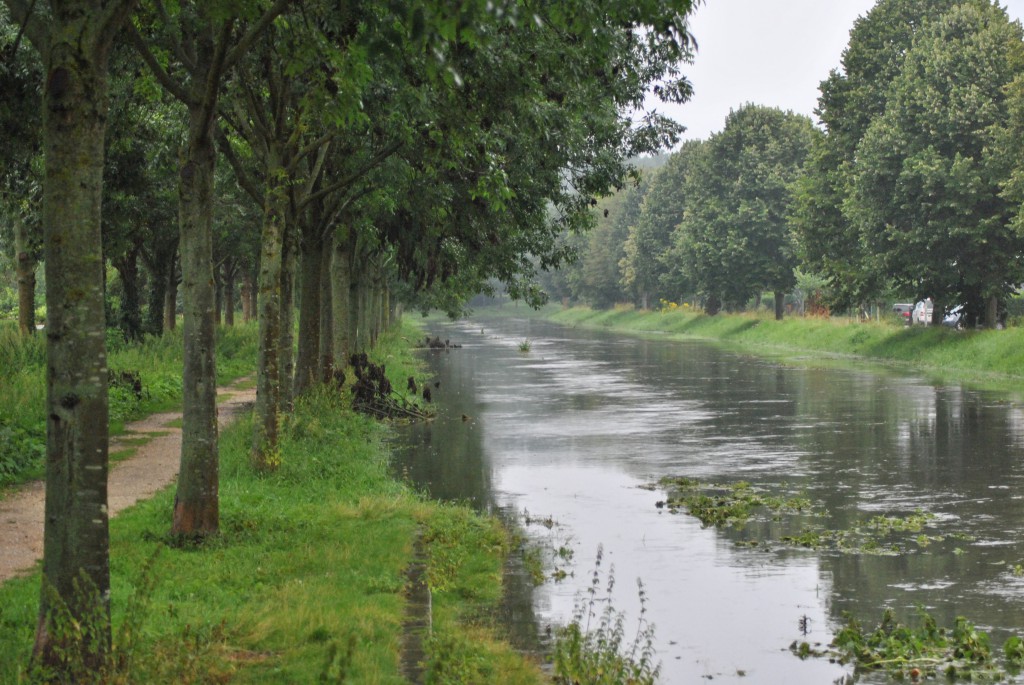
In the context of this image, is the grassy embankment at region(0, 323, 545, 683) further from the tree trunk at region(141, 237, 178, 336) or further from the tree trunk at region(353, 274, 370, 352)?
the tree trunk at region(141, 237, 178, 336)

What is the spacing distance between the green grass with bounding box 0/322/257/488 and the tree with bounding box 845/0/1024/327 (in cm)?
2434

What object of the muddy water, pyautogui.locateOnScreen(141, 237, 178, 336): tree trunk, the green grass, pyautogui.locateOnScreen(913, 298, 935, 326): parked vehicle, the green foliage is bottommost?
the muddy water

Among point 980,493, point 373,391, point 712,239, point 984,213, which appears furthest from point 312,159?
point 712,239

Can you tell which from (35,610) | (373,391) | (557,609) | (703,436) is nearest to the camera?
(35,610)

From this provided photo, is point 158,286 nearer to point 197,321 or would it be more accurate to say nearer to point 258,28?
point 197,321

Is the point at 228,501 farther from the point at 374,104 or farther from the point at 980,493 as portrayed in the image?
the point at 980,493

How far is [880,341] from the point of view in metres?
55.6

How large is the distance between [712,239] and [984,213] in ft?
121

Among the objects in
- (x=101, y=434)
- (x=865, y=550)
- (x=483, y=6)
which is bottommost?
(x=865, y=550)

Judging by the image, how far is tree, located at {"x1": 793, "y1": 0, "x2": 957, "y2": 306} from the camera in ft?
177

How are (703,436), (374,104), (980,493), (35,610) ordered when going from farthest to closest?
(703,436)
(980,493)
(374,104)
(35,610)

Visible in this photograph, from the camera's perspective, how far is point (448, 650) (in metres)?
8.59

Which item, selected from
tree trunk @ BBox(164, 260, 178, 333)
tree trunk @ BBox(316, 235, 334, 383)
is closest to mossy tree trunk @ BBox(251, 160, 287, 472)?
tree trunk @ BBox(316, 235, 334, 383)

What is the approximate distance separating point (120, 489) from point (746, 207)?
6608 cm
